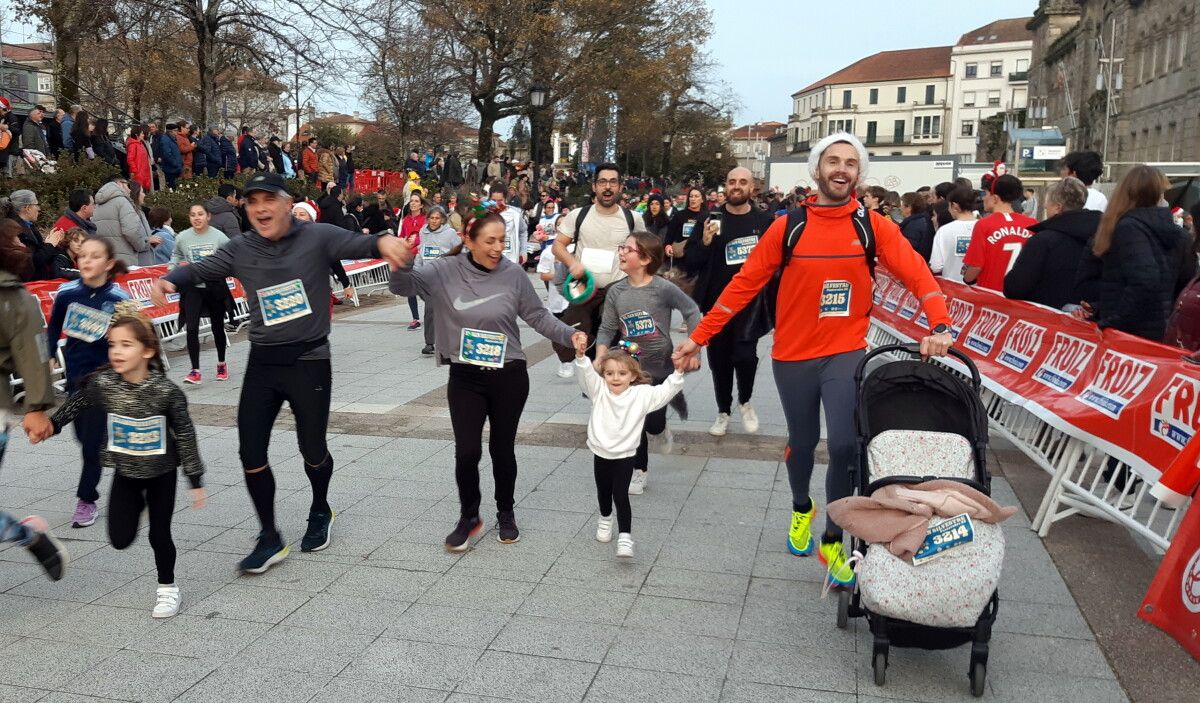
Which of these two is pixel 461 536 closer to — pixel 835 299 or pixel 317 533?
pixel 317 533

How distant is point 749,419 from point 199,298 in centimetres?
549

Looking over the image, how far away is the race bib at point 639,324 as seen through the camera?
6109mm

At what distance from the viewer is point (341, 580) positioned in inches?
192

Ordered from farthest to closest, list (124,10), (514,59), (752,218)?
(514,59)
(124,10)
(752,218)

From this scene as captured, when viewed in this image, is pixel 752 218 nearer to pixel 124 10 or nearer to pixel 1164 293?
pixel 1164 293

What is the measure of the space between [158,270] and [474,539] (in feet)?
26.6

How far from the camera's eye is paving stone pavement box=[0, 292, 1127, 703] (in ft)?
12.5

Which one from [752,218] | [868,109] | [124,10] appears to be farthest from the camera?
[868,109]

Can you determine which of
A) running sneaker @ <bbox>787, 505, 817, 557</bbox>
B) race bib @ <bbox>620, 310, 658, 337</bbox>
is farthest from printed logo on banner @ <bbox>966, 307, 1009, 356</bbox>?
running sneaker @ <bbox>787, 505, 817, 557</bbox>

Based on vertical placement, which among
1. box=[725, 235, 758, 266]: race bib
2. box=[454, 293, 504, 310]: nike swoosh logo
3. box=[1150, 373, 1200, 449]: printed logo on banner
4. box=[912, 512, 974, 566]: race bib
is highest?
box=[725, 235, 758, 266]: race bib

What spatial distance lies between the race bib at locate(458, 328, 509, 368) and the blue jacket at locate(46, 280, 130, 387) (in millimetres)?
2085

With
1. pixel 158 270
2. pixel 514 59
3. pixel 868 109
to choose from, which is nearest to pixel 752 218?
pixel 158 270

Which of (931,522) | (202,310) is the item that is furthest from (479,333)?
(202,310)

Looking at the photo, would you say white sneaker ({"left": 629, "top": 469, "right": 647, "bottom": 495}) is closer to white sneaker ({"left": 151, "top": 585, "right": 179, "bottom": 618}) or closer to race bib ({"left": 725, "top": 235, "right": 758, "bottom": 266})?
race bib ({"left": 725, "top": 235, "right": 758, "bottom": 266})
